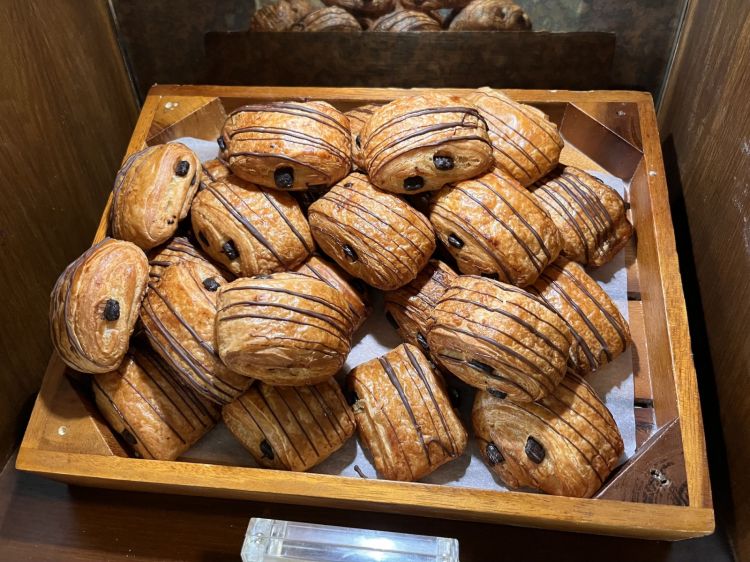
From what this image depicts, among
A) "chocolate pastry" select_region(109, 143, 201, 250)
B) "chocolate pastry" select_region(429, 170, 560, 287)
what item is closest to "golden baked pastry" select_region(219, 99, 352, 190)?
"chocolate pastry" select_region(109, 143, 201, 250)

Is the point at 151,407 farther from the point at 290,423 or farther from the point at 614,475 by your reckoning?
the point at 614,475

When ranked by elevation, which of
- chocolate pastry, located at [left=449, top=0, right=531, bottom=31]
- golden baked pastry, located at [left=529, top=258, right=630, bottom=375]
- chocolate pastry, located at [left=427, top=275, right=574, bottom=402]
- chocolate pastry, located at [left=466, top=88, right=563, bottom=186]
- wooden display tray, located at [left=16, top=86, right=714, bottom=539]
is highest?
chocolate pastry, located at [left=449, top=0, right=531, bottom=31]

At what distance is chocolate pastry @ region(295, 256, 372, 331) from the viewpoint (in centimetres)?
132

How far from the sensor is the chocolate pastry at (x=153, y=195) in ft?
4.29

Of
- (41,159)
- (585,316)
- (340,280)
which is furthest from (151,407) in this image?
(585,316)

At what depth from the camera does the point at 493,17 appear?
68.2 inches

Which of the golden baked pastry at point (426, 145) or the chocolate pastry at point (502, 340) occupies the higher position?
the golden baked pastry at point (426, 145)

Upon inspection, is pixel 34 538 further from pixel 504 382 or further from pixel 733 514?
pixel 733 514

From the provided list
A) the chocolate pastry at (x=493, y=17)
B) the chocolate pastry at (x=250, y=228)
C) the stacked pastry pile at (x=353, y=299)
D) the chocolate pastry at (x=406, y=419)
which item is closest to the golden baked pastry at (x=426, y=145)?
the stacked pastry pile at (x=353, y=299)

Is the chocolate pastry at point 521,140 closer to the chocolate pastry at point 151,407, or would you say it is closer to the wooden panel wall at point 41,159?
the chocolate pastry at point 151,407

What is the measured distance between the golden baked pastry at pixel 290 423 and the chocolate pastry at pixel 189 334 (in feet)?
0.13

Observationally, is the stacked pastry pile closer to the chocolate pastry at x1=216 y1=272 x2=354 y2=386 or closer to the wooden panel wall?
the chocolate pastry at x1=216 y1=272 x2=354 y2=386

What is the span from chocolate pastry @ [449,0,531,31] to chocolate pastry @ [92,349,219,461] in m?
1.17

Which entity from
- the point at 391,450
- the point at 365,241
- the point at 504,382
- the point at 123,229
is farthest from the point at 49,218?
the point at 504,382
